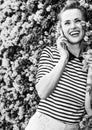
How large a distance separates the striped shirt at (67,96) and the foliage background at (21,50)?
4.80 feet

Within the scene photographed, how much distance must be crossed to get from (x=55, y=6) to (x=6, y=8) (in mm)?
768

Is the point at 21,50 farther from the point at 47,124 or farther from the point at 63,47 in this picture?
the point at 47,124

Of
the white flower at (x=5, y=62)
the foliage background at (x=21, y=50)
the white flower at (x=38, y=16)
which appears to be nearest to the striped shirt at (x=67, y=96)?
the foliage background at (x=21, y=50)

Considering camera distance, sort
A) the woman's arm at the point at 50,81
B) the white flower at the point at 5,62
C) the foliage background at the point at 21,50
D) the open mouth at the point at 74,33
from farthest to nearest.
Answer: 1. the white flower at the point at 5,62
2. the foliage background at the point at 21,50
3. the open mouth at the point at 74,33
4. the woman's arm at the point at 50,81

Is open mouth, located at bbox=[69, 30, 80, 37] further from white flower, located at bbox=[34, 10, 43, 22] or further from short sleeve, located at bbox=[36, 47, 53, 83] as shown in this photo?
white flower, located at bbox=[34, 10, 43, 22]

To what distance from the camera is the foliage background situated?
11.0ft

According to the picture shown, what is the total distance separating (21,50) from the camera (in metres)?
3.53

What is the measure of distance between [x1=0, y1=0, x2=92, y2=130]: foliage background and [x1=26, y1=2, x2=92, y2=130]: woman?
1392 mm

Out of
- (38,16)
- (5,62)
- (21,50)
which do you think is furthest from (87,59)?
(5,62)

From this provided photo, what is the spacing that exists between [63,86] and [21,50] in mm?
1789

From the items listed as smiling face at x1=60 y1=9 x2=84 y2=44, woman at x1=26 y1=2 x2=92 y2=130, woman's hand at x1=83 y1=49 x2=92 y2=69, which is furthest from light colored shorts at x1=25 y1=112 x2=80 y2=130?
smiling face at x1=60 y1=9 x2=84 y2=44

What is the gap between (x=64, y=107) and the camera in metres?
1.79

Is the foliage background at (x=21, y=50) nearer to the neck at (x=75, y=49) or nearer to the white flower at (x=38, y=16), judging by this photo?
the white flower at (x=38, y=16)

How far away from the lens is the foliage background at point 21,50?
3361mm
